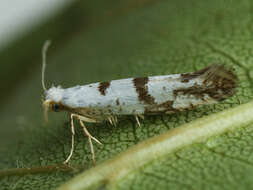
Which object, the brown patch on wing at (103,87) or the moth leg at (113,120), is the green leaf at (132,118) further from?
the brown patch on wing at (103,87)

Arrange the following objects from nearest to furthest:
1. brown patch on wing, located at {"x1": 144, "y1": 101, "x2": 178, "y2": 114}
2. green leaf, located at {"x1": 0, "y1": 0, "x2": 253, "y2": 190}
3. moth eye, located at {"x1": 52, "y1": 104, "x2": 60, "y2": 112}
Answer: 1. green leaf, located at {"x1": 0, "y1": 0, "x2": 253, "y2": 190}
2. brown patch on wing, located at {"x1": 144, "y1": 101, "x2": 178, "y2": 114}
3. moth eye, located at {"x1": 52, "y1": 104, "x2": 60, "y2": 112}

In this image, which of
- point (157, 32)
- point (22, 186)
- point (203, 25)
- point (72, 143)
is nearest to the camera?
point (22, 186)

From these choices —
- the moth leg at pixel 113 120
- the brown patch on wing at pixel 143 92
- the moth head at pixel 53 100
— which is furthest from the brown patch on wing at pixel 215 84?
the moth head at pixel 53 100

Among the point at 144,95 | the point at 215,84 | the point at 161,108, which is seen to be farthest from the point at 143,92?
the point at 215,84

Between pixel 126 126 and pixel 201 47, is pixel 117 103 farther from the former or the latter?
pixel 201 47

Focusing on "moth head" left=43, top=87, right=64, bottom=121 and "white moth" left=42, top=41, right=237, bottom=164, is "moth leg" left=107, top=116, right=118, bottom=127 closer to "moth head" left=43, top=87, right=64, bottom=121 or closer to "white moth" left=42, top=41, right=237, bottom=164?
"white moth" left=42, top=41, right=237, bottom=164

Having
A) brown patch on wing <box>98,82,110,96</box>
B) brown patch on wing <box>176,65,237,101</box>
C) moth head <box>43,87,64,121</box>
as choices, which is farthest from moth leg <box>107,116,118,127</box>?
brown patch on wing <box>176,65,237,101</box>

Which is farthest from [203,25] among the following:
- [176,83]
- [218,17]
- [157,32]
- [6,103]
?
[6,103]
